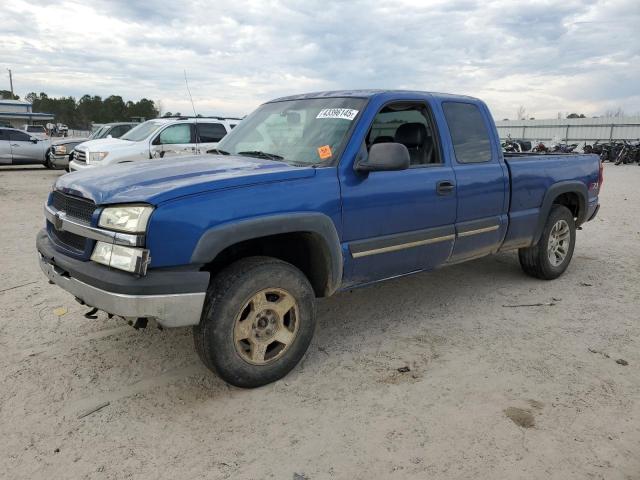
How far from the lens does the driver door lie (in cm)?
1174

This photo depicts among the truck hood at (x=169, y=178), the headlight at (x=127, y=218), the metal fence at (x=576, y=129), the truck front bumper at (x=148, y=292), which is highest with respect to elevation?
the metal fence at (x=576, y=129)

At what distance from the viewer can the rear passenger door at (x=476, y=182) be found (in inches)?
172

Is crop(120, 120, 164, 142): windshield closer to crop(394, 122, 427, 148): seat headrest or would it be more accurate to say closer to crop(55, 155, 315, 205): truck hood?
crop(55, 155, 315, 205): truck hood

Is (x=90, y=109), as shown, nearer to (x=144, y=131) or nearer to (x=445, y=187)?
(x=144, y=131)

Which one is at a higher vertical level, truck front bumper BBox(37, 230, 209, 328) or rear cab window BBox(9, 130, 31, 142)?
rear cab window BBox(9, 130, 31, 142)

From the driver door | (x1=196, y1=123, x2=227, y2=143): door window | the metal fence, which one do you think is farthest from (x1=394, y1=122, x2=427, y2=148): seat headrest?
the metal fence

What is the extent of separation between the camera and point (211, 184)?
301 centimetres

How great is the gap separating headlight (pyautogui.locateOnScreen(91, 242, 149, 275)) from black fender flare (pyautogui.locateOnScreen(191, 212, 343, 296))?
0.27 meters

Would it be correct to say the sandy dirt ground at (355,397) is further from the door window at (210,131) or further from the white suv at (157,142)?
the door window at (210,131)

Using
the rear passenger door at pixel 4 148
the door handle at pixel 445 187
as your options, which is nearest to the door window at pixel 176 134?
the door handle at pixel 445 187

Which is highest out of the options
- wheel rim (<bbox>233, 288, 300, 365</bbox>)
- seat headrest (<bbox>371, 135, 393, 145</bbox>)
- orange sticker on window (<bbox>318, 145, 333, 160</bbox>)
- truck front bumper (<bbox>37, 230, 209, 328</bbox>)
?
seat headrest (<bbox>371, 135, 393, 145</bbox>)

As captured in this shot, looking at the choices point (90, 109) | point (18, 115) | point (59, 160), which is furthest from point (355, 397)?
point (90, 109)

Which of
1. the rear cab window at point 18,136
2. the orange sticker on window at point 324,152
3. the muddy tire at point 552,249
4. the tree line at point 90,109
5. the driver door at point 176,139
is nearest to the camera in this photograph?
the orange sticker on window at point 324,152

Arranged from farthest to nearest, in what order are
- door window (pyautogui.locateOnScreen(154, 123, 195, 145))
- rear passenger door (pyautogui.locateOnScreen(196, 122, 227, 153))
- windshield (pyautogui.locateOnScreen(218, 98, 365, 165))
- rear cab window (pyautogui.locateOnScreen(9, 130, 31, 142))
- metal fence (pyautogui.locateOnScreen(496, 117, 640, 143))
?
metal fence (pyautogui.locateOnScreen(496, 117, 640, 143)) → rear cab window (pyautogui.locateOnScreen(9, 130, 31, 142)) → rear passenger door (pyautogui.locateOnScreen(196, 122, 227, 153)) → door window (pyautogui.locateOnScreen(154, 123, 195, 145)) → windshield (pyautogui.locateOnScreen(218, 98, 365, 165))
